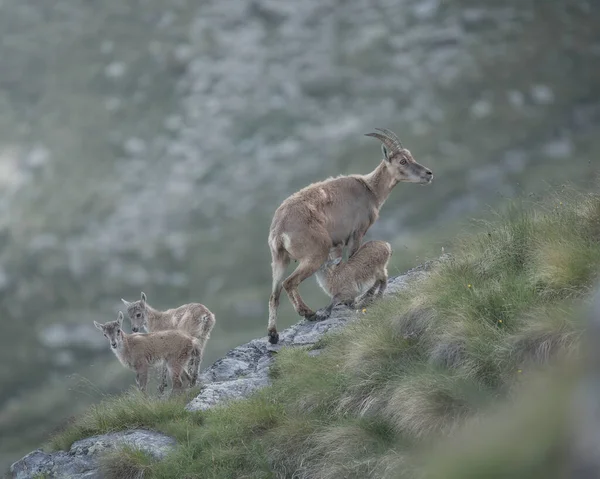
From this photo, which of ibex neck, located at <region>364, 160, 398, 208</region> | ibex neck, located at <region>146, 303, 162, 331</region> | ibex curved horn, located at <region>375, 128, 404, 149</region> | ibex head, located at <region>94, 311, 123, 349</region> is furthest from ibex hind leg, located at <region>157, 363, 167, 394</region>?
ibex curved horn, located at <region>375, 128, 404, 149</region>

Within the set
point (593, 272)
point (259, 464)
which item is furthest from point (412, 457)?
point (593, 272)

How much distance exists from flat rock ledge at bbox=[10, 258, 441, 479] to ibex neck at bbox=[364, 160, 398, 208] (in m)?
1.56

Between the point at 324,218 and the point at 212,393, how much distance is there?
12.6 feet

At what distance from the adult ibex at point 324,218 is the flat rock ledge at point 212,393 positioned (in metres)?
0.35

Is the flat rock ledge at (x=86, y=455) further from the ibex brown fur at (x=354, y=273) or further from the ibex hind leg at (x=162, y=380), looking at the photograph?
the ibex brown fur at (x=354, y=273)

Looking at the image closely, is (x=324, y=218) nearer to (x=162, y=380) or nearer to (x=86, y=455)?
(x=162, y=380)

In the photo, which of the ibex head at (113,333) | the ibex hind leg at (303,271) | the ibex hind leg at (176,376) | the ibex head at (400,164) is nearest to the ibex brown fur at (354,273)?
the ibex hind leg at (303,271)

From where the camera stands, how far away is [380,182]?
18.1 metres

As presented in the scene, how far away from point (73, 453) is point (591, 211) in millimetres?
7685

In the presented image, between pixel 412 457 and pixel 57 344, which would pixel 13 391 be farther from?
pixel 412 457

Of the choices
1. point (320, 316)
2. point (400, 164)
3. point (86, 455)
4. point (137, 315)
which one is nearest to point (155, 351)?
point (137, 315)

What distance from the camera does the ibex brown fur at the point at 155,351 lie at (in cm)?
1531

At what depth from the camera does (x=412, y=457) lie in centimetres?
994

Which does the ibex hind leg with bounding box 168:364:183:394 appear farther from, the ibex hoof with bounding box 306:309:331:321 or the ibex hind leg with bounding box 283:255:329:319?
Answer: the ibex hoof with bounding box 306:309:331:321
